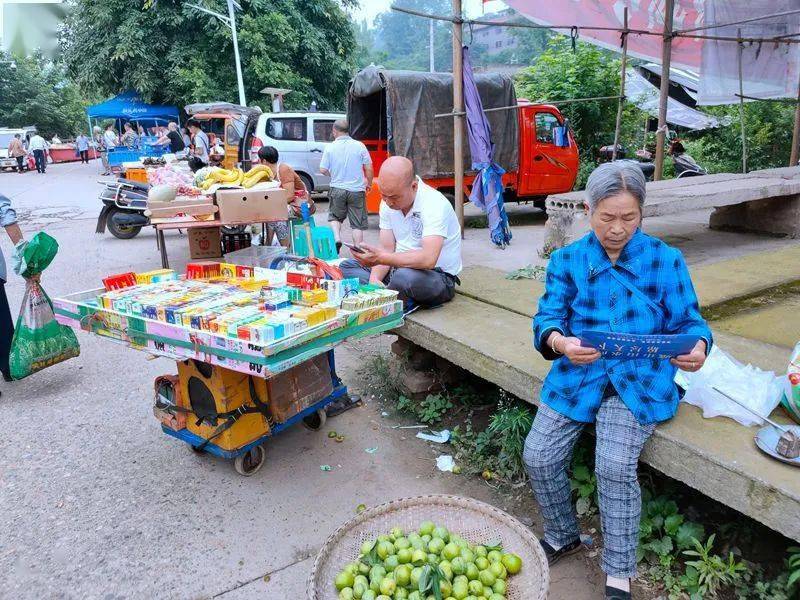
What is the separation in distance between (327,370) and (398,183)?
44.5 inches

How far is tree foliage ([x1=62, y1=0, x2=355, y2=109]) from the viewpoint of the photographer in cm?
1964

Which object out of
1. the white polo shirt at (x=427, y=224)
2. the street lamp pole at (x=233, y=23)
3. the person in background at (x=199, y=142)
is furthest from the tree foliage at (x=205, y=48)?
the white polo shirt at (x=427, y=224)

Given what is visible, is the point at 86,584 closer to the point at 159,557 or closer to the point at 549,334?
the point at 159,557

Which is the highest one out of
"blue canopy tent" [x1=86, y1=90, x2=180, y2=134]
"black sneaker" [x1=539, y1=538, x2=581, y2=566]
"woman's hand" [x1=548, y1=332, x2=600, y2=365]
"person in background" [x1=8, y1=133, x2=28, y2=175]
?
"blue canopy tent" [x1=86, y1=90, x2=180, y2=134]

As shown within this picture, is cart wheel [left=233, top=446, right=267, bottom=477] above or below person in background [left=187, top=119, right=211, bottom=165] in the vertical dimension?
below

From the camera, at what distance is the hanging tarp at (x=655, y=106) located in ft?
48.2

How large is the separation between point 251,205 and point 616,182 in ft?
13.8

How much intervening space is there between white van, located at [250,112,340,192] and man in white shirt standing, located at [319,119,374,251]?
387 cm

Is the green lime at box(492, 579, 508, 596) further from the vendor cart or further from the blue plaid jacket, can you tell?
the vendor cart

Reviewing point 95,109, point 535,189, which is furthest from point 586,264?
point 95,109

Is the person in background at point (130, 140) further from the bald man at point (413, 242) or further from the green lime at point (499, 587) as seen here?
the green lime at point (499, 587)

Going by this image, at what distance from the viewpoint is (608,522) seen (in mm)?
2045

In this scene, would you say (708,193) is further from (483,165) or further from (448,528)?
(448,528)

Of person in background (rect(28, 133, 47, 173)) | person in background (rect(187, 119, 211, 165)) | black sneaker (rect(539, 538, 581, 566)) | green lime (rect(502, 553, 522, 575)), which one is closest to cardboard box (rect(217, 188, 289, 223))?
black sneaker (rect(539, 538, 581, 566))
